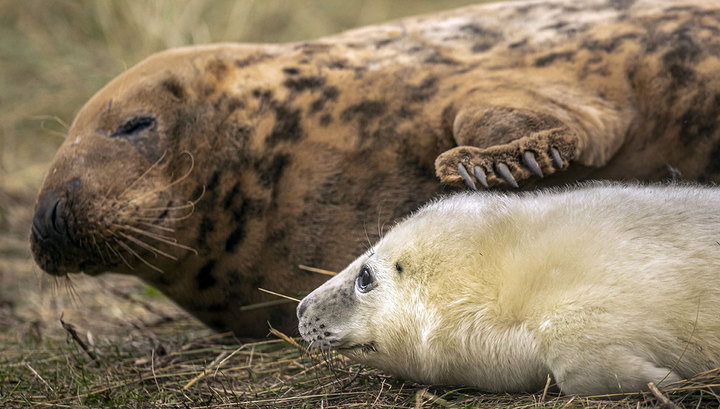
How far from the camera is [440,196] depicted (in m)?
3.00

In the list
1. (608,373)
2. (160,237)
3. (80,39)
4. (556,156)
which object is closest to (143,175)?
(160,237)

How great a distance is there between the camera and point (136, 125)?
3586mm

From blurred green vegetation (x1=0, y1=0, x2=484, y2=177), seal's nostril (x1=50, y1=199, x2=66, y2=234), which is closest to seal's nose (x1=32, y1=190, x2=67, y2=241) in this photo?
seal's nostril (x1=50, y1=199, x2=66, y2=234)

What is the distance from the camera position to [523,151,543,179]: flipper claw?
2.85 m

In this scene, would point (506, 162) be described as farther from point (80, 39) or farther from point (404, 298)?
point (80, 39)

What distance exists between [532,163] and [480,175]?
18cm

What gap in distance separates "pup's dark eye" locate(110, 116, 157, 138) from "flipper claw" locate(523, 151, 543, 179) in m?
1.54

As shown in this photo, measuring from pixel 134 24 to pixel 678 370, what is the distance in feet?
18.6

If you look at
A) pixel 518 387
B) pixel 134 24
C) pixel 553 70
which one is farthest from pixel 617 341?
pixel 134 24

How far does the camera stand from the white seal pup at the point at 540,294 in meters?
2.21

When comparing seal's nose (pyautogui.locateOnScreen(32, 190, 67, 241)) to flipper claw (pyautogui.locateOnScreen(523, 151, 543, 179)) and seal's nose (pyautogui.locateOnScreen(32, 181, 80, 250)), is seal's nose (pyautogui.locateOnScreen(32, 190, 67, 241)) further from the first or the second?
flipper claw (pyautogui.locateOnScreen(523, 151, 543, 179))

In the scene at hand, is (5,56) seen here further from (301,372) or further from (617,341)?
(617,341)

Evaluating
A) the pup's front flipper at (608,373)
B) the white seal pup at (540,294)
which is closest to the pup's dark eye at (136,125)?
the white seal pup at (540,294)

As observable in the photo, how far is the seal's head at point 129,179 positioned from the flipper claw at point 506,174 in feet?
4.11
